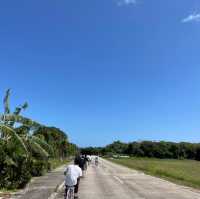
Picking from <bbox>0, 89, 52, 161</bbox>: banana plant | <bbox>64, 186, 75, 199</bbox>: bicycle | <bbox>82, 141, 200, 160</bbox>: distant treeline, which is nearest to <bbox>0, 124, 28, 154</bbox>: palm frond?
<bbox>0, 89, 52, 161</bbox>: banana plant

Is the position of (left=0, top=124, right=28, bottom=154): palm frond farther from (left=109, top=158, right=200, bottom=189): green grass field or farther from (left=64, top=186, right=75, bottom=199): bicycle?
(left=109, top=158, right=200, bottom=189): green grass field

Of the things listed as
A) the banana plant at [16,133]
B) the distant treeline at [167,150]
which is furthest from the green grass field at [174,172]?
the distant treeline at [167,150]

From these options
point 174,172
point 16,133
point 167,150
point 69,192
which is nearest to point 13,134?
point 16,133

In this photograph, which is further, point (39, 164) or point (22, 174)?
point (39, 164)

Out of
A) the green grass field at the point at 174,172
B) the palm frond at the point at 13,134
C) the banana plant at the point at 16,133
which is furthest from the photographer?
the green grass field at the point at 174,172

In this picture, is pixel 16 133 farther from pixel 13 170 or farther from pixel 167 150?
pixel 167 150

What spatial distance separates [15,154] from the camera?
75.3 feet

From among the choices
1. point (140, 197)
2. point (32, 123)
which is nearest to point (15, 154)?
point (32, 123)

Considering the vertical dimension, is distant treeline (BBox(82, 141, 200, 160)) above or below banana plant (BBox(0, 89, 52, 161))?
above

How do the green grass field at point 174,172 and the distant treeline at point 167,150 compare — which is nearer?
the green grass field at point 174,172

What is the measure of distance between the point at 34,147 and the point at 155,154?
167468 millimetres

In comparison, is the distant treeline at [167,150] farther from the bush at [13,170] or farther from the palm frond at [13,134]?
the palm frond at [13,134]

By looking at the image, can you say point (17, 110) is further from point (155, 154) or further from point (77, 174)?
point (155, 154)

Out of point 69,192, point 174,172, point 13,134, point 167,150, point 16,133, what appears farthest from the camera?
point 167,150
